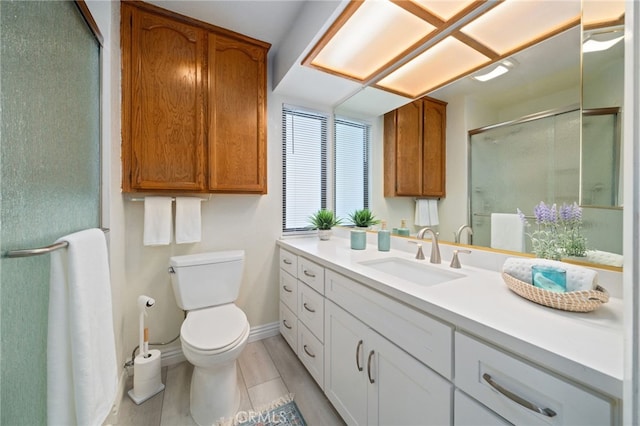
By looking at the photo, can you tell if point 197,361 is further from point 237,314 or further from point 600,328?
point 600,328

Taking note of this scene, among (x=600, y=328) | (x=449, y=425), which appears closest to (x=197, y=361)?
(x=449, y=425)

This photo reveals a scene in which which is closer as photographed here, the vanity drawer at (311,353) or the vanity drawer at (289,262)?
the vanity drawer at (311,353)

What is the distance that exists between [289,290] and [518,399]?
1488 millimetres

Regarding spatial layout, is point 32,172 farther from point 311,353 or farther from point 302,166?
point 302,166

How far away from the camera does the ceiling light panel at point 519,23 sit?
91 centimetres

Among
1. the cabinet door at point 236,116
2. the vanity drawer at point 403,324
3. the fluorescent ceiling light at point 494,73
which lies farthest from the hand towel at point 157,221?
the fluorescent ceiling light at point 494,73

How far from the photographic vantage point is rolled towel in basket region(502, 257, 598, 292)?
2.32ft

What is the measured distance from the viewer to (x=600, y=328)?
1.93 ft

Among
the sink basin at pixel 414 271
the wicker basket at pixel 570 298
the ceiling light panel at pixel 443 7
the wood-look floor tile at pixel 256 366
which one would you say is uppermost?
the ceiling light panel at pixel 443 7

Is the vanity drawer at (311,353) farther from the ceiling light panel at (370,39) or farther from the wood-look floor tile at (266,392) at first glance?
the ceiling light panel at (370,39)

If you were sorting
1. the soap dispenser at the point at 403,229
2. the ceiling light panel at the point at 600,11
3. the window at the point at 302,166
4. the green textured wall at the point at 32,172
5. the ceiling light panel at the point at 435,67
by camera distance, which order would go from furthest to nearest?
the window at the point at 302,166 < the soap dispenser at the point at 403,229 < the ceiling light panel at the point at 435,67 < the ceiling light panel at the point at 600,11 < the green textured wall at the point at 32,172

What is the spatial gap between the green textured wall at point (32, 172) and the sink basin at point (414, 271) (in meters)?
1.24

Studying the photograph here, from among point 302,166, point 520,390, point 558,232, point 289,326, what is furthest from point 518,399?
point 302,166

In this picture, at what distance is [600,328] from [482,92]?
3.59 ft
